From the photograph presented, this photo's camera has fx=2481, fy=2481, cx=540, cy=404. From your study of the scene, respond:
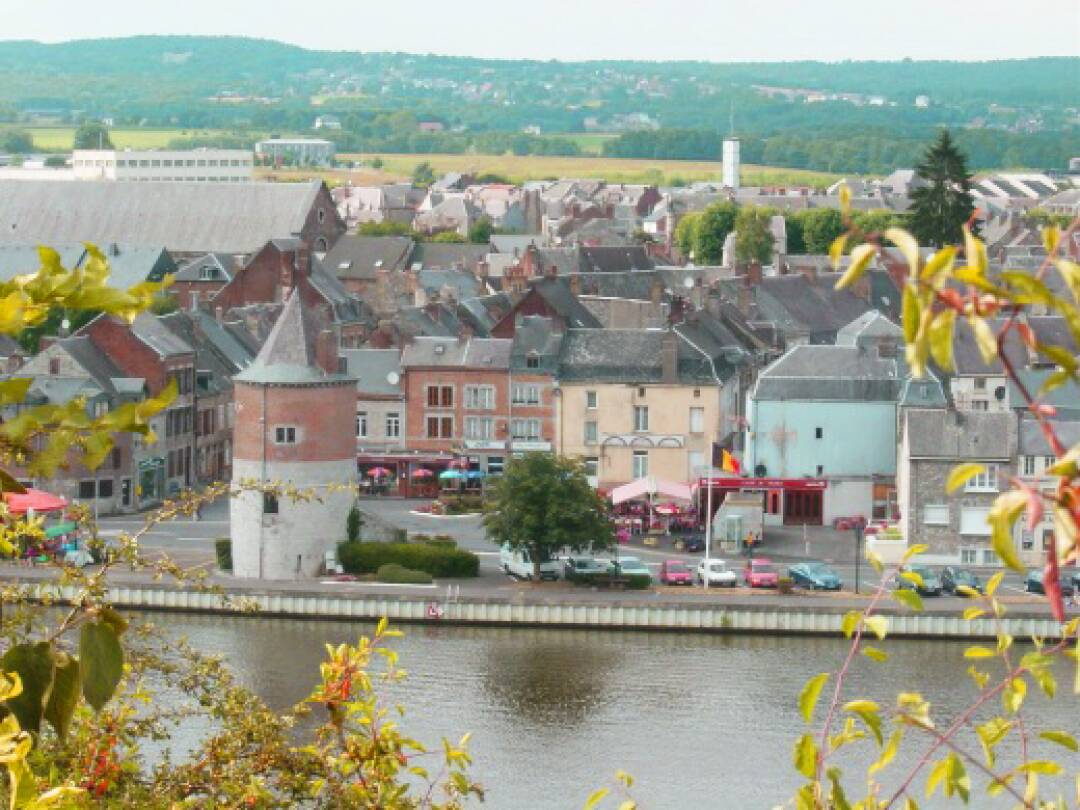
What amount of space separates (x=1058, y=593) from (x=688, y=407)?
1597 inches

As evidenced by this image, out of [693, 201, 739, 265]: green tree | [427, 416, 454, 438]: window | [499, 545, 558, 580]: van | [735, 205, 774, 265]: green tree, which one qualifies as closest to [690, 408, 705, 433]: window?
[427, 416, 454, 438]: window

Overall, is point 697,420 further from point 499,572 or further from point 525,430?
point 499,572

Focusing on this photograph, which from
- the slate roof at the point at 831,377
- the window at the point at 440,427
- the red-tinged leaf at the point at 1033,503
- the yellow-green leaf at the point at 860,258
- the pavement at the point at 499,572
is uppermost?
the yellow-green leaf at the point at 860,258

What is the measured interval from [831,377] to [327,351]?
30.6 ft

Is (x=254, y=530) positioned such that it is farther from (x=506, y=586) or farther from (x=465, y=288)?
(x=465, y=288)

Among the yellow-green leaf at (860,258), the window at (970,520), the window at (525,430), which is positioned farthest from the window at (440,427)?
the yellow-green leaf at (860,258)

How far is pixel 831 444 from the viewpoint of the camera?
42.9 metres

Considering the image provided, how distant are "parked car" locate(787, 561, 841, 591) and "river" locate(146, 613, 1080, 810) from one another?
1.75m

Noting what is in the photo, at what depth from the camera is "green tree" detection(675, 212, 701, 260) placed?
101 meters

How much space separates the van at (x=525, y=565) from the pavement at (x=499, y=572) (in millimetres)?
171

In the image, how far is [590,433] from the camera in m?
45.3

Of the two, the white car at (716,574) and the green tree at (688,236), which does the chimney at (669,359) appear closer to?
the white car at (716,574)

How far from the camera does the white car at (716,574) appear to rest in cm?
3662

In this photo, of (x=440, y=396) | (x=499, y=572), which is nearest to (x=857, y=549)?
(x=499, y=572)
